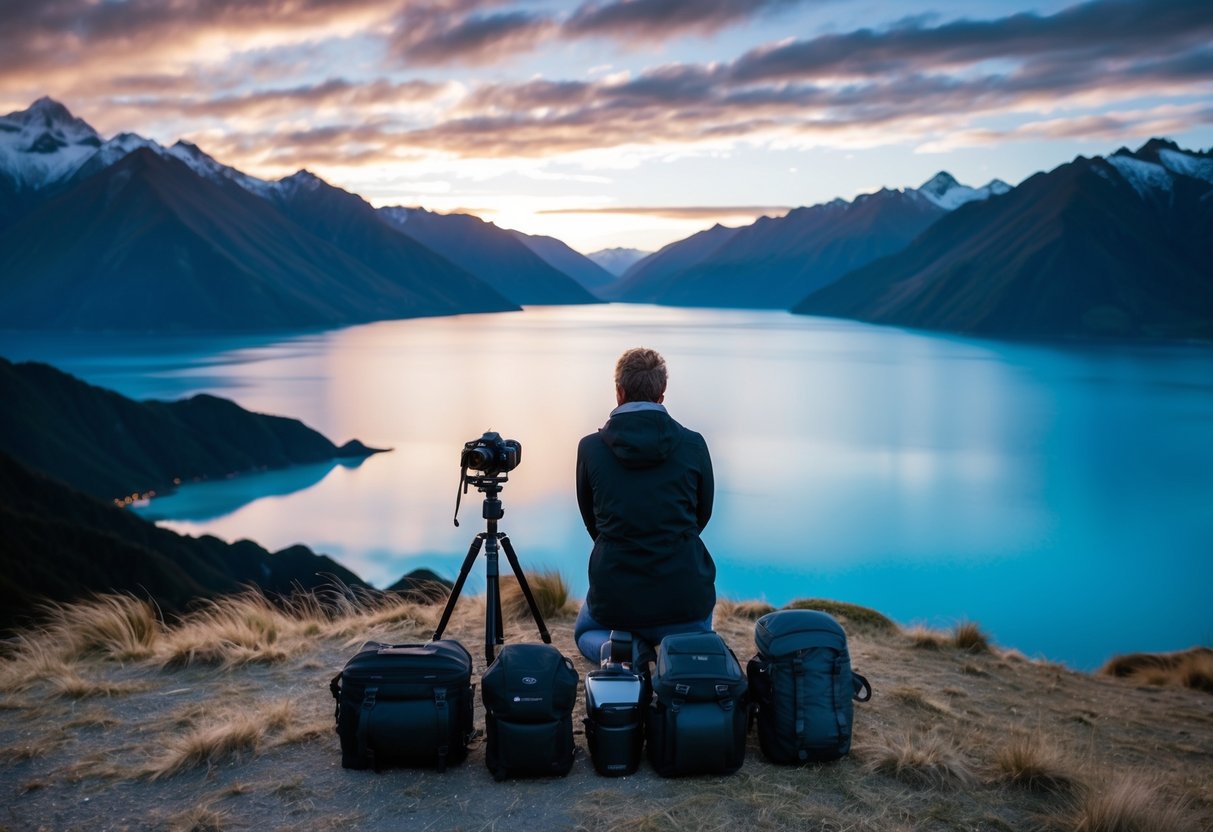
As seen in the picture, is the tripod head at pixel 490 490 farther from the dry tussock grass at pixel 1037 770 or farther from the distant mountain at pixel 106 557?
Result: the distant mountain at pixel 106 557

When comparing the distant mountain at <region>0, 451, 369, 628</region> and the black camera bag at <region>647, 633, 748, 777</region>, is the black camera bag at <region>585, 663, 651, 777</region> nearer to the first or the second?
the black camera bag at <region>647, 633, 748, 777</region>

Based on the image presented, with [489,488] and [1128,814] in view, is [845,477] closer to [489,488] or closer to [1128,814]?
[489,488]

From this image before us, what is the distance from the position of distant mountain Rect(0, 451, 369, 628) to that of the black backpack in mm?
25303

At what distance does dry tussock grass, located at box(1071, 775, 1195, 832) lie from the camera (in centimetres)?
346

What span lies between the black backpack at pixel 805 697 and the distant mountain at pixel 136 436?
7060 cm

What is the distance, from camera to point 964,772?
13.2 ft

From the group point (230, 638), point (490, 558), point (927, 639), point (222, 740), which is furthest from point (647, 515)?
point (927, 639)

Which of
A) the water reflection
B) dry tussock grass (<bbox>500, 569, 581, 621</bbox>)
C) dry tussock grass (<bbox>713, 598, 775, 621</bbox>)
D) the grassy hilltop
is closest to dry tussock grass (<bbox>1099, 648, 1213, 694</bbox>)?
the grassy hilltop

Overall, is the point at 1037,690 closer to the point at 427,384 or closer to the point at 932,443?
the point at 932,443

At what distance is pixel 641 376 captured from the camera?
14.2 feet

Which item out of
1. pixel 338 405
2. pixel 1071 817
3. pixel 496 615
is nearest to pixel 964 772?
pixel 1071 817

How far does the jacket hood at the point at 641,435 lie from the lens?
13.8 ft

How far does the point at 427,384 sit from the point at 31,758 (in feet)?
315

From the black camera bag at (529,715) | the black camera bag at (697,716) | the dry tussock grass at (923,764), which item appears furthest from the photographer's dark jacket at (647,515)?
the dry tussock grass at (923,764)
